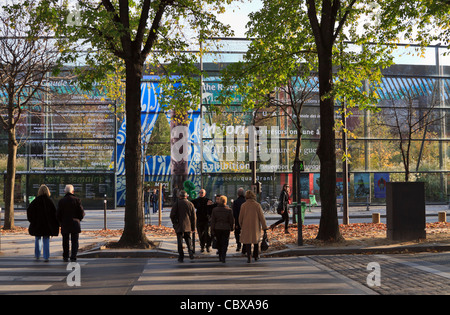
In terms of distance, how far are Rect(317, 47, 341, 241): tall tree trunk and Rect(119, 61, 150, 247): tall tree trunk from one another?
512cm

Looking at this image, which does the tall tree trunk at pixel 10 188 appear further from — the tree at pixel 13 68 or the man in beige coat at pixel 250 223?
the man in beige coat at pixel 250 223

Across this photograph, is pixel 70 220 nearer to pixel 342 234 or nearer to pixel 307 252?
pixel 307 252

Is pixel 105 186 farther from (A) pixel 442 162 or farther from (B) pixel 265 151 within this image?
(A) pixel 442 162

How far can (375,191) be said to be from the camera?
133 feet

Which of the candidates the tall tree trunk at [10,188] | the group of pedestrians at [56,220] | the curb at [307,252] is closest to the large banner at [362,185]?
the tall tree trunk at [10,188]

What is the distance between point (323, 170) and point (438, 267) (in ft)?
16.8

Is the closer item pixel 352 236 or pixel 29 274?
pixel 29 274

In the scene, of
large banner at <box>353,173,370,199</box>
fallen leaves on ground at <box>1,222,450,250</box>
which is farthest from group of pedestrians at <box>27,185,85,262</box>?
large banner at <box>353,173,370,199</box>

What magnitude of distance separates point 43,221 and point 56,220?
299 millimetres

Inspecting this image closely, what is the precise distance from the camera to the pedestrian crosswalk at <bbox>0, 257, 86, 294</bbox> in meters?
8.79

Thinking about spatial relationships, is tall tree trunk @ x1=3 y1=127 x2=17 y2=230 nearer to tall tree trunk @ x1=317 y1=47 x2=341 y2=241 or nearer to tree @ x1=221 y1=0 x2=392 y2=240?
tree @ x1=221 y1=0 x2=392 y2=240

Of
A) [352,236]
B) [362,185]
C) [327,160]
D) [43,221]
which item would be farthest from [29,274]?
[362,185]

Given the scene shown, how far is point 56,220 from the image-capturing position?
12.7m

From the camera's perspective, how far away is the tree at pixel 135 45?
13.7 metres
